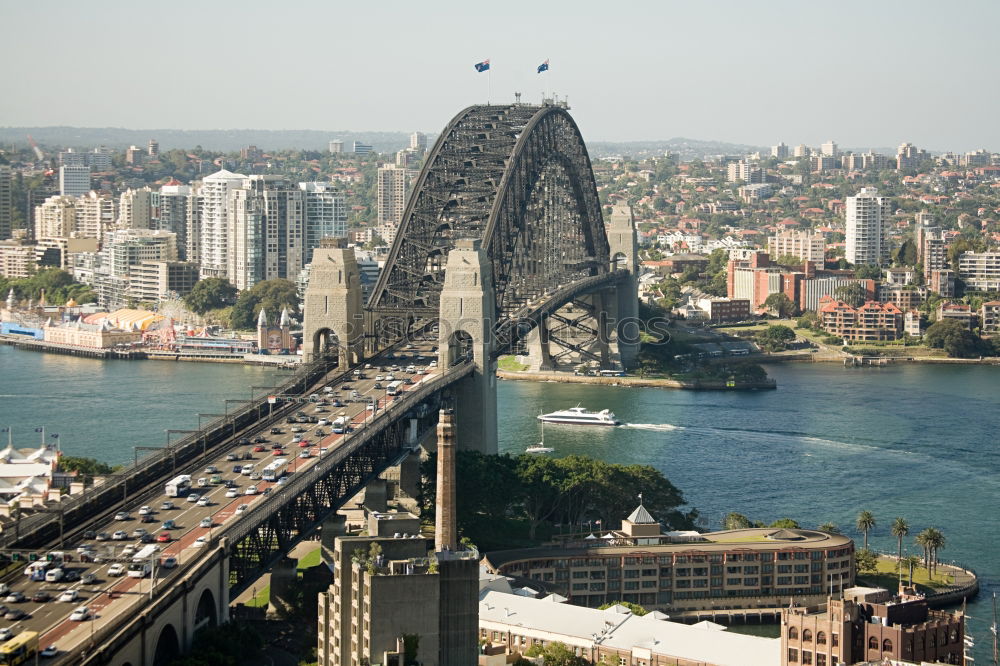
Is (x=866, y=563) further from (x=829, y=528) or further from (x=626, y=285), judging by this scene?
(x=626, y=285)

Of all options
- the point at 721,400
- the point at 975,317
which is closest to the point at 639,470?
the point at 721,400

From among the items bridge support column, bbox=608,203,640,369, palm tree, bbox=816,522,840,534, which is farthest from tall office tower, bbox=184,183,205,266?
→ palm tree, bbox=816,522,840,534

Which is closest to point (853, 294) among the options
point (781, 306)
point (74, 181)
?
point (781, 306)

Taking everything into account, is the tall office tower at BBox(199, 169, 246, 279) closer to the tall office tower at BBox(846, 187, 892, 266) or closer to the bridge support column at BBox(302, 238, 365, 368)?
the tall office tower at BBox(846, 187, 892, 266)

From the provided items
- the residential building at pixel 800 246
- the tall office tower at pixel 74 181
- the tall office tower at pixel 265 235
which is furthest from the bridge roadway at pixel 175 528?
the tall office tower at pixel 74 181

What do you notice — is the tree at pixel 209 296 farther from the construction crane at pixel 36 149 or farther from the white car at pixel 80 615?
the construction crane at pixel 36 149
